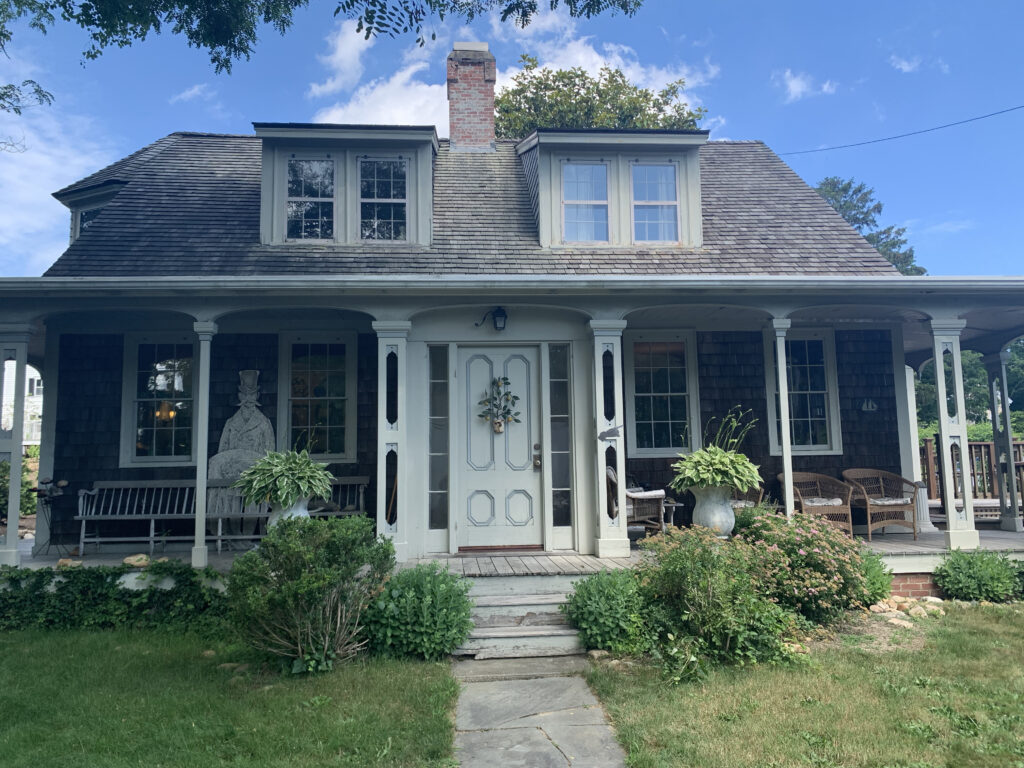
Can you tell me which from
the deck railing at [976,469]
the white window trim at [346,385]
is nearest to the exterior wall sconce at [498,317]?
the white window trim at [346,385]

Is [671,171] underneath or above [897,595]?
above

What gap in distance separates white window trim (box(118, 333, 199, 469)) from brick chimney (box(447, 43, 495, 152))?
16.3ft

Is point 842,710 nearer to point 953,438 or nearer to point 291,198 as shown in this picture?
point 953,438

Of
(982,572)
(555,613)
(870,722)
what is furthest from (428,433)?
(982,572)

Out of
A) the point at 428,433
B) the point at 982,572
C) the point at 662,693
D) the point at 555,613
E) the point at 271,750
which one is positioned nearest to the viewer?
the point at 271,750

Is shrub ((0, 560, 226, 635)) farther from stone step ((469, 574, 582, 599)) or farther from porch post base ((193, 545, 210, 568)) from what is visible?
stone step ((469, 574, 582, 599))

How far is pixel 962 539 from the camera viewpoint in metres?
6.82

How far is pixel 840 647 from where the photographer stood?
5.17 m

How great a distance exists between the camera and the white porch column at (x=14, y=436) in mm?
6266

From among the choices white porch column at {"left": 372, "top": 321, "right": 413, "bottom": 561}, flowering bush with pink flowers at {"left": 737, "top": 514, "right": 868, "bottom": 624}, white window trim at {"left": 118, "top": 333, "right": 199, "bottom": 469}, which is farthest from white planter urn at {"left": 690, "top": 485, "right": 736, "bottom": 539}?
white window trim at {"left": 118, "top": 333, "right": 199, "bottom": 469}

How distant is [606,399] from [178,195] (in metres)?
6.43

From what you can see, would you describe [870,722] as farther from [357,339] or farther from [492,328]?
[357,339]

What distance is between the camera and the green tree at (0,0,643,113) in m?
6.80

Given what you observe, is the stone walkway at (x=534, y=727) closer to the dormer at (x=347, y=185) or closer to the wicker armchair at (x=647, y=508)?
the wicker armchair at (x=647, y=508)
